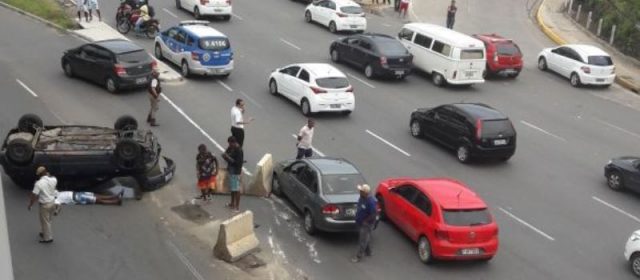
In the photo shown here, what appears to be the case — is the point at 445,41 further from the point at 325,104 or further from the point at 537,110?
the point at 325,104

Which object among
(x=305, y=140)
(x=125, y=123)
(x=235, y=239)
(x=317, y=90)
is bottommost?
(x=317, y=90)

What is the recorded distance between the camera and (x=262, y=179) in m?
18.7

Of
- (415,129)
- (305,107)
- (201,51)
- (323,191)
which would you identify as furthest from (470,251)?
(201,51)

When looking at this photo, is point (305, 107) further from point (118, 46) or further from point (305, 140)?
point (118, 46)

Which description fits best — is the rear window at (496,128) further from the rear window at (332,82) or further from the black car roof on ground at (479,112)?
the rear window at (332,82)

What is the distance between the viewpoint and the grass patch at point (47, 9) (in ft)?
114

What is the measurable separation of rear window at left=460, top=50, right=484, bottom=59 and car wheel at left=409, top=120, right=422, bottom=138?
21.7 feet

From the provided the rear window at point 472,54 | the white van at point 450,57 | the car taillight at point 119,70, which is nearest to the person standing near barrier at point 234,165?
the car taillight at point 119,70

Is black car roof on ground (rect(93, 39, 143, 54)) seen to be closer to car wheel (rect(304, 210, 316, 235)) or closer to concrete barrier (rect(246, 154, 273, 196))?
concrete barrier (rect(246, 154, 273, 196))

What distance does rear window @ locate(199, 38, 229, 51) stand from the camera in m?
27.9

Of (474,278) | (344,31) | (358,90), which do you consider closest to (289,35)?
(344,31)

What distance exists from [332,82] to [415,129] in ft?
10.6

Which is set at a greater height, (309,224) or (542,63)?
(309,224)

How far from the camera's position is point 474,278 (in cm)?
1590
